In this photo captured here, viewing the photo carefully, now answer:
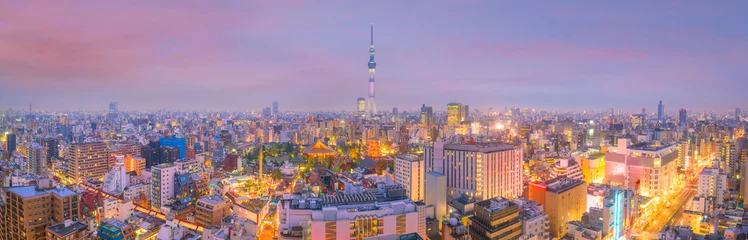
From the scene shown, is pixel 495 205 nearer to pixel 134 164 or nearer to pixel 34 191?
pixel 34 191

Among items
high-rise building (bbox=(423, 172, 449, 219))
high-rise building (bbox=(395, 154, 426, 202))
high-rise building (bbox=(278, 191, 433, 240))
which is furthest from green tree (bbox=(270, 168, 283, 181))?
high-rise building (bbox=(278, 191, 433, 240))

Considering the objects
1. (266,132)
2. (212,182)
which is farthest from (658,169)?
(266,132)

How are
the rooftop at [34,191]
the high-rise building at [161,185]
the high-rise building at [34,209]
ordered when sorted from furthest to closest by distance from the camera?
the high-rise building at [161,185]
the rooftop at [34,191]
the high-rise building at [34,209]

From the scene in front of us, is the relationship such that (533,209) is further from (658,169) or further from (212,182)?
(212,182)

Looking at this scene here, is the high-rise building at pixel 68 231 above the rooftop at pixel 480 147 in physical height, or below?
below

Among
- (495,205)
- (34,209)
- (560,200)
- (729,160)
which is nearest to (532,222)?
(495,205)

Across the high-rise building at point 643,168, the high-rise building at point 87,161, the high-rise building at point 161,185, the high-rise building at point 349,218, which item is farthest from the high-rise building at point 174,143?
the high-rise building at point 643,168

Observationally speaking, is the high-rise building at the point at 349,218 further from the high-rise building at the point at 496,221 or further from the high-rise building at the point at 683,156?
the high-rise building at the point at 683,156
